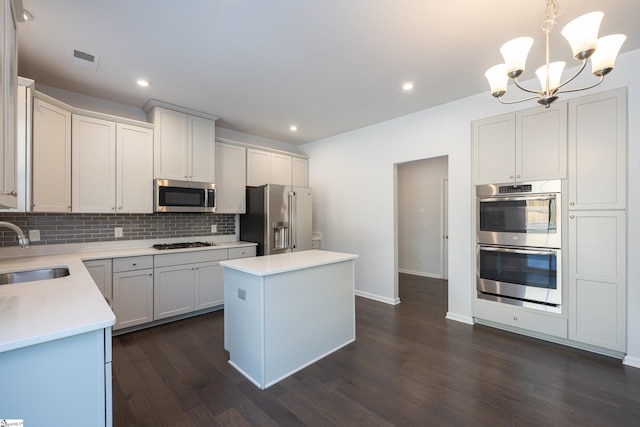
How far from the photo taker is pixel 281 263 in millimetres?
2375

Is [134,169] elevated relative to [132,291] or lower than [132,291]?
elevated

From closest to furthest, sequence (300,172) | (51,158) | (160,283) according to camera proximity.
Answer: (51,158) < (160,283) < (300,172)

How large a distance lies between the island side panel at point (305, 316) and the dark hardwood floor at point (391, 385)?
108 mm

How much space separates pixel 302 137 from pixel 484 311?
3.72 m

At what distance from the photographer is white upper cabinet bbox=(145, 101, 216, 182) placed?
344 centimetres

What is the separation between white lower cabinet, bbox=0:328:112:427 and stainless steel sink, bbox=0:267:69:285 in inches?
64.0

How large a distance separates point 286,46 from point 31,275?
275 centimetres

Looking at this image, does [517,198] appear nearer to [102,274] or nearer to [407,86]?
[407,86]

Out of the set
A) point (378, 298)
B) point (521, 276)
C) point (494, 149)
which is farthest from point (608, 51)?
point (378, 298)

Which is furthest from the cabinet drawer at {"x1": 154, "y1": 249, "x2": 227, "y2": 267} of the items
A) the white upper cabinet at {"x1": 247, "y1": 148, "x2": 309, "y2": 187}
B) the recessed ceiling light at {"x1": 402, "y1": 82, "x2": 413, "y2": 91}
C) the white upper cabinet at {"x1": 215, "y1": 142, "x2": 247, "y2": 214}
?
the recessed ceiling light at {"x1": 402, "y1": 82, "x2": 413, "y2": 91}

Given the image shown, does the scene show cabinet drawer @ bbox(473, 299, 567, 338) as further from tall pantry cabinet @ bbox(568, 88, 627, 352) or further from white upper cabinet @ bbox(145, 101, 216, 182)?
white upper cabinet @ bbox(145, 101, 216, 182)

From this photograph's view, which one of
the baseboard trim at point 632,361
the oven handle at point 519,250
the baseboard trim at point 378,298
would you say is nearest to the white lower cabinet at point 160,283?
the baseboard trim at point 378,298

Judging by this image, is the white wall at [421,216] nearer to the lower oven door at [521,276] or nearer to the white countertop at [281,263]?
the lower oven door at [521,276]

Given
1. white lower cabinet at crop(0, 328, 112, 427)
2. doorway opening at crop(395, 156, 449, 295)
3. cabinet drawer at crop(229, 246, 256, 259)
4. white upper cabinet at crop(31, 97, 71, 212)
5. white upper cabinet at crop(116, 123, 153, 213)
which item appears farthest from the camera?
doorway opening at crop(395, 156, 449, 295)
